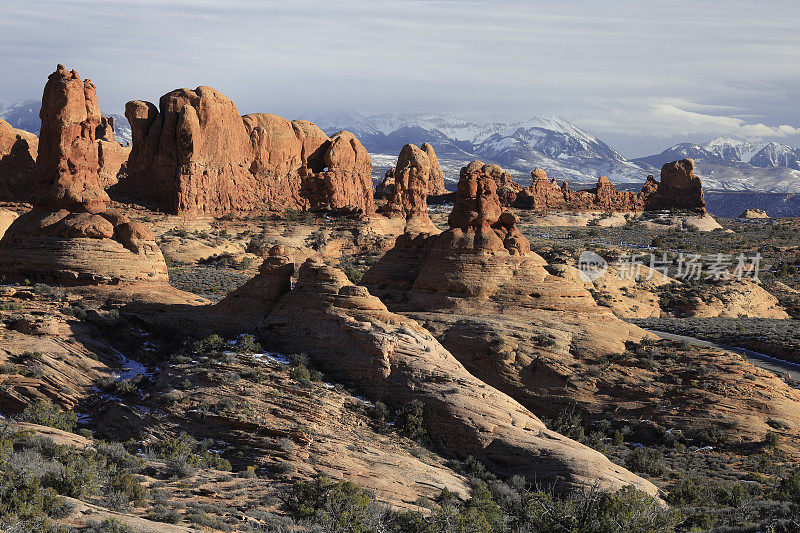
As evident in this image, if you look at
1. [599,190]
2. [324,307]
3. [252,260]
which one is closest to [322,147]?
[252,260]

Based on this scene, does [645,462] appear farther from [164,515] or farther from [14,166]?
[14,166]

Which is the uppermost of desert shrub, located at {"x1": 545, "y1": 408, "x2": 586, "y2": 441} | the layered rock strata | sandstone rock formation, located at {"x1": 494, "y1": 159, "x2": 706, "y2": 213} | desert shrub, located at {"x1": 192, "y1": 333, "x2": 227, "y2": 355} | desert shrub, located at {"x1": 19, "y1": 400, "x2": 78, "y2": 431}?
sandstone rock formation, located at {"x1": 494, "y1": 159, "x2": 706, "y2": 213}

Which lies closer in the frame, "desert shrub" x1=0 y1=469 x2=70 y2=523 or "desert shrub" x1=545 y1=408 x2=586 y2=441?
"desert shrub" x1=0 y1=469 x2=70 y2=523

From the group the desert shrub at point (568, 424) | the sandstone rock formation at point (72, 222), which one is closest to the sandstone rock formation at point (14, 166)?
the sandstone rock formation at point (72, 222)

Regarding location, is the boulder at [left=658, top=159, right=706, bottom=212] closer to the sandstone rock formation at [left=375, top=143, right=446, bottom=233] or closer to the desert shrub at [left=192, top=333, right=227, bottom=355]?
the sandstone rock formation at [left=375, top=143, right=446, bottom=233]

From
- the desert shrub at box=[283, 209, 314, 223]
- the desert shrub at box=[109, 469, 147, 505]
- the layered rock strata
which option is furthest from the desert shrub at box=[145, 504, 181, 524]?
the desert shrub at box=[283, 209, 314, 223]

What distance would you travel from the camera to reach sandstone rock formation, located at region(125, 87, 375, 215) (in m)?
80.2

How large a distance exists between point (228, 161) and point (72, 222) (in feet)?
149

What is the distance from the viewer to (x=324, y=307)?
32094 mm

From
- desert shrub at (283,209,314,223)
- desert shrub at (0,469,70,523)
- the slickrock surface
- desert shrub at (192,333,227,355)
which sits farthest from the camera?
desert shrub at (283,209,314,223)

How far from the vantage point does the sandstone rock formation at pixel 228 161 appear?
80250 millimetres

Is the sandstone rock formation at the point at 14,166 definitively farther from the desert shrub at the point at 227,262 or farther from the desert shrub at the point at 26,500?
the desert shrub at the point at 26,500

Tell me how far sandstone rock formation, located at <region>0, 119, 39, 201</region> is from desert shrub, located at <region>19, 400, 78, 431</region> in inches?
2160

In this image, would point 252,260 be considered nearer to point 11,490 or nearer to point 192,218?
point 192,218
